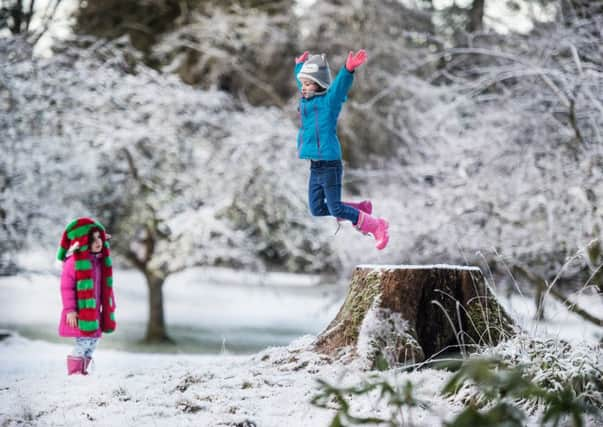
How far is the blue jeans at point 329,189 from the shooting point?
4270 millimetres

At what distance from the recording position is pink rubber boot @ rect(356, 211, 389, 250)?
4.44 metres

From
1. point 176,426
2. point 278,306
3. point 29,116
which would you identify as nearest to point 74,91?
point 29,116

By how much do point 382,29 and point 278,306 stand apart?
8185 millimetres

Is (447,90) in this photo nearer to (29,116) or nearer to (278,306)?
(29,116)

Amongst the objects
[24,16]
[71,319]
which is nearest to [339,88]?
[71,319]

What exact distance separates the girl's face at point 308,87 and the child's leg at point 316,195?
1.60 feet

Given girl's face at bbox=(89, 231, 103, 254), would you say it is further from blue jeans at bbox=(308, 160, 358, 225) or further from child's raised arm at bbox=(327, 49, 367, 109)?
child's raised arm at bbox=(327, 49, 367, 109)

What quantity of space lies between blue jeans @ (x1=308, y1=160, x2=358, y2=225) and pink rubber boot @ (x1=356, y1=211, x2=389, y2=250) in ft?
0.19

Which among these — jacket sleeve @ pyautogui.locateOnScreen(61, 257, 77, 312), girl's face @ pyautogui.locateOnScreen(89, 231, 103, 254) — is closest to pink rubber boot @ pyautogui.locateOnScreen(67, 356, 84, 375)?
jacket sleeve @ pyautogui.locateOnScreen(61, 257, 77, 312)

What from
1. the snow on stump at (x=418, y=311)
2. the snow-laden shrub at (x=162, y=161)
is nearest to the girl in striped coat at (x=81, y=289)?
the snow on stump at (x=418, y=311)

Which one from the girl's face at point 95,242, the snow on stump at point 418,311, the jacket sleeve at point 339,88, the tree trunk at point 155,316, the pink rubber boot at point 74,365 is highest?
the jacket sleeve at point 339,88

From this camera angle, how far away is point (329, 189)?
4.28m

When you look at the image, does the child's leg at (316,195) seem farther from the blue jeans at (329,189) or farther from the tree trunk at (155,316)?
the tree trunk at (155,316)

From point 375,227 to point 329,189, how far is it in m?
0.45
